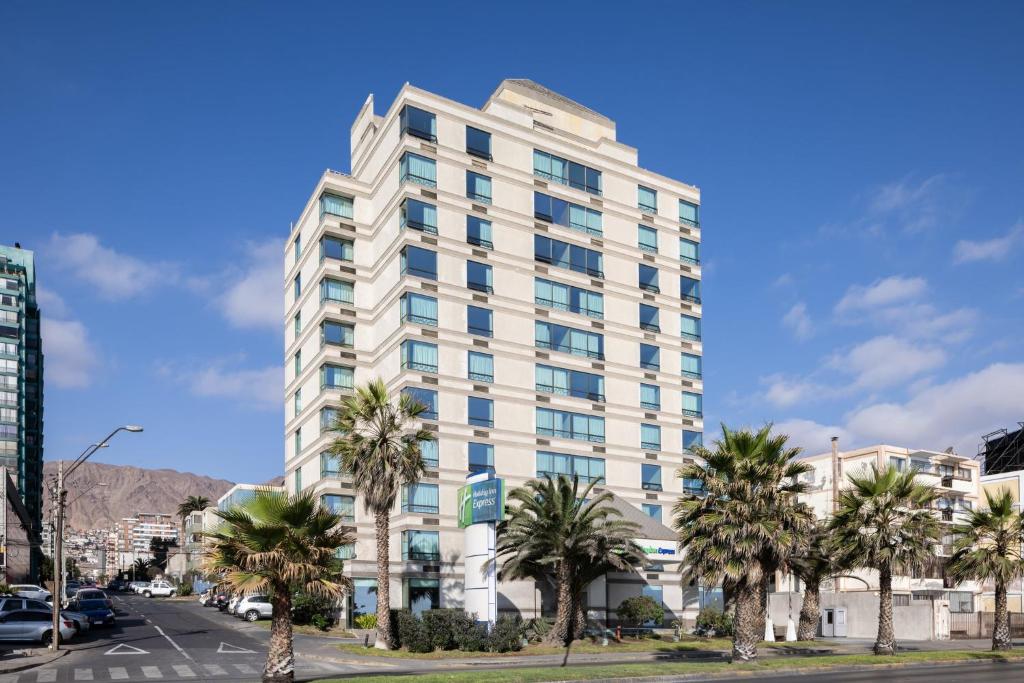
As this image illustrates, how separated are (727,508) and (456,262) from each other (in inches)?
1226

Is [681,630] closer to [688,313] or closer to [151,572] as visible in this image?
[688,313]

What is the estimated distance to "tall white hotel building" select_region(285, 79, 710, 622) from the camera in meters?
60.7

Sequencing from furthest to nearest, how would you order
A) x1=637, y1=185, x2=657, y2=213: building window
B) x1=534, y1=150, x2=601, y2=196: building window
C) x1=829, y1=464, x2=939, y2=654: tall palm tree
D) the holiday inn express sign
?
x1=637, y1=185, x2=657, y2=213: building window, x1=534, y1=150, x2=601, y2=196: building window, the holiday inn express sign, x1=829, y1=464, x2=939, y2=654: tall palm tree

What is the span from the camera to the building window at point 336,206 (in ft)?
224

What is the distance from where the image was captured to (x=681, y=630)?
208 ft

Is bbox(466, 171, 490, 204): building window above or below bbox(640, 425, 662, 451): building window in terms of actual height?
above

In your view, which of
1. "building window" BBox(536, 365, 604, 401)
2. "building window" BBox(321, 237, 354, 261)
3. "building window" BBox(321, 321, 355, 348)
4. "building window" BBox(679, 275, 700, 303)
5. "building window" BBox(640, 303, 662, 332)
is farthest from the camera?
"building window" BBox(679, 275, 700, 303)

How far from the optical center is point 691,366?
7469 centimetres

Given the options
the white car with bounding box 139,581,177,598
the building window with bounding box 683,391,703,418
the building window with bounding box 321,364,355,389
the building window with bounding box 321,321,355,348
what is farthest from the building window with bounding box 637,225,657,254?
the white car with bounding box 139,581,177,598

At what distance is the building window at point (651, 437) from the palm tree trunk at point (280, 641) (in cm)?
4658

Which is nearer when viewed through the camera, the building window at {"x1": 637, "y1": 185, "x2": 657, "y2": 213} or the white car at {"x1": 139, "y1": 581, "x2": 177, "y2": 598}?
the building window at {"x1": 637, "y1": 185, "x2": 657, "y2": 213}

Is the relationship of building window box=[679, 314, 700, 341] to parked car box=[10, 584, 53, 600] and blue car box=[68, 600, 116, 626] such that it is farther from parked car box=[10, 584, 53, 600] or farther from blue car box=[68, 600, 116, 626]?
parked car box=[10, 584, 53, 600]

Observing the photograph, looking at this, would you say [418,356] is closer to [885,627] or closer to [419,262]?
[419,262]

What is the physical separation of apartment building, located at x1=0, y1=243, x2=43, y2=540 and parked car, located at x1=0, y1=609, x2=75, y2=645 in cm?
11763
